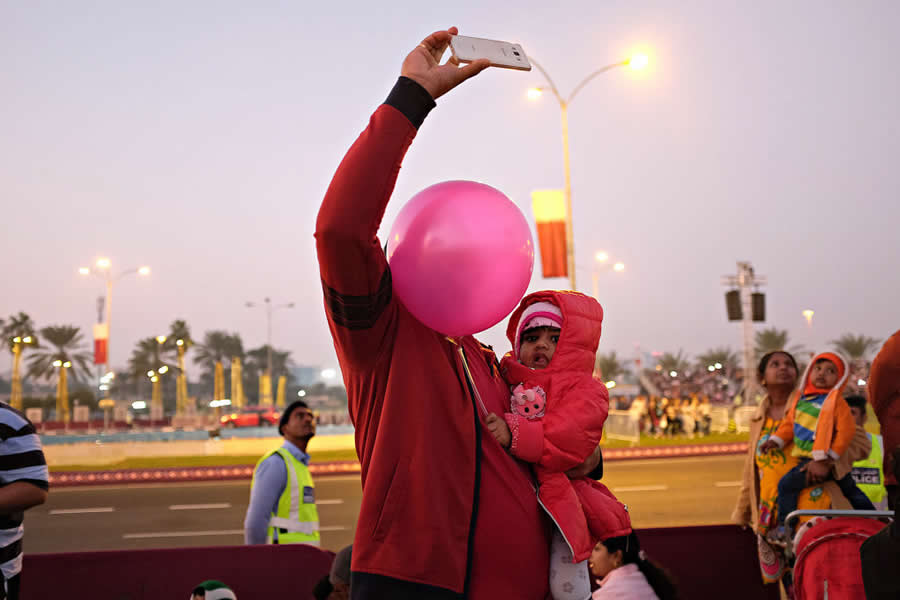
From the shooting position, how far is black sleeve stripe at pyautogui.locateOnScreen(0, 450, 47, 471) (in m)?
3.04

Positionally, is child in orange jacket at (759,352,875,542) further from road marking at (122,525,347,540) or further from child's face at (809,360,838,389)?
road marking at (122,525,347,540)

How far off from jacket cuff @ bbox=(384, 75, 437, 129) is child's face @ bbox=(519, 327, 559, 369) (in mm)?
902

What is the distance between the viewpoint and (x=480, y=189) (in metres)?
2.06

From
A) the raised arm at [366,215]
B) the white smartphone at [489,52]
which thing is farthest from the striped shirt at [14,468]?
the white smartphone at [489,52]

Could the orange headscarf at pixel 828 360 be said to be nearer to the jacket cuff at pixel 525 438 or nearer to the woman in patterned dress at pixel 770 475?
the woman in patterned dress at pixel 770 475

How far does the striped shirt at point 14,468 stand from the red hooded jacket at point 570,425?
206 cm

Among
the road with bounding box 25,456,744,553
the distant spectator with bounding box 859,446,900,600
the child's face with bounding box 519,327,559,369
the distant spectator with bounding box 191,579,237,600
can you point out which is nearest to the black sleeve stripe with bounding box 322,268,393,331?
the child's face with bounding box 519,327,559,369

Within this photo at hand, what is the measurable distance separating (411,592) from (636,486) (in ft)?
45.7

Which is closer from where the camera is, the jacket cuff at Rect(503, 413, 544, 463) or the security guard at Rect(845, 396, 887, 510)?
the jacket cuff at Rect(503, 413, 544, 463)

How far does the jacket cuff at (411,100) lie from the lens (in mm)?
1786

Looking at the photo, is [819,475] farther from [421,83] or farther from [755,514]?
[421,83]

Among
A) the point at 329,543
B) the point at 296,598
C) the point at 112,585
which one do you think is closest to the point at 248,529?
the point at 296,598

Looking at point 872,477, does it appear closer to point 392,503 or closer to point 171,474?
point 392,503

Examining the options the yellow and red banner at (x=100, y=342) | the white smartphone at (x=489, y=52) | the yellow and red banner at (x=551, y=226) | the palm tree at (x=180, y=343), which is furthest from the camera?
the palm tree at (x=180, y=343)
